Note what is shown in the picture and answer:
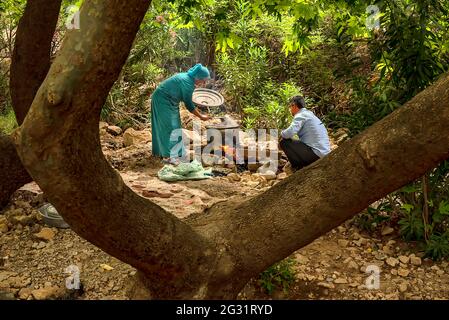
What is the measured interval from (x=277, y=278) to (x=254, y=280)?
0.16 metres

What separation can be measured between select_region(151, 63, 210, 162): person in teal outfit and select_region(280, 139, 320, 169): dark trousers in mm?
1420

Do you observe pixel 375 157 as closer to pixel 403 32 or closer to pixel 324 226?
pixel 324 226

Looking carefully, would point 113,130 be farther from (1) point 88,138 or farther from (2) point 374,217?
(1) point 88,138

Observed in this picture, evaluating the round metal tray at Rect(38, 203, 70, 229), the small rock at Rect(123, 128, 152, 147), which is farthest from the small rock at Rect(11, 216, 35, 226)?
the small rock at Rect(123, 128, 152, 147)

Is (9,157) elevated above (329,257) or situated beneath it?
elevated above

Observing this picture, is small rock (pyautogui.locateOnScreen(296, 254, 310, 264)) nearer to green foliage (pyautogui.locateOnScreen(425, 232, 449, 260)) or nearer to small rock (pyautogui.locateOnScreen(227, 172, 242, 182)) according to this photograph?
green foliage (pyautogui.locateOnScreen(425, 232, 449, 260))

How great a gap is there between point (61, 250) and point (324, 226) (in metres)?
2.31

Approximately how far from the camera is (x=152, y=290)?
2869 mm

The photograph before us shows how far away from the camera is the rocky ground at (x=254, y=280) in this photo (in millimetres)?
3600

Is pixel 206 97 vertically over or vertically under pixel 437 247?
over

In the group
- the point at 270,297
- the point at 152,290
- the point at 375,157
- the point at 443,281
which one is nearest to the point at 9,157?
the point at 152,290

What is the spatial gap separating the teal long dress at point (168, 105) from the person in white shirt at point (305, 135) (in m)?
1.62

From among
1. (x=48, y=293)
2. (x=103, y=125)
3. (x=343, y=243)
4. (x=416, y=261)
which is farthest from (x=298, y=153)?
(x=103, y=125)

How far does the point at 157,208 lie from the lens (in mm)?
2621
